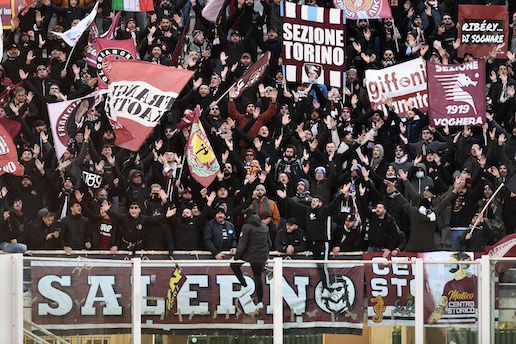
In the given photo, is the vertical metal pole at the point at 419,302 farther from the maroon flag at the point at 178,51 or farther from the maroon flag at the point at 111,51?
the maroon flag at the point at 111,51

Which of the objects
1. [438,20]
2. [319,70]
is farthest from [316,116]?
[438,20]

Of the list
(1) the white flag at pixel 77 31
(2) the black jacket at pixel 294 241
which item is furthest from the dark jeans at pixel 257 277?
(1) the white flag at pixel 77 31

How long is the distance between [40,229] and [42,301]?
11.2 ft

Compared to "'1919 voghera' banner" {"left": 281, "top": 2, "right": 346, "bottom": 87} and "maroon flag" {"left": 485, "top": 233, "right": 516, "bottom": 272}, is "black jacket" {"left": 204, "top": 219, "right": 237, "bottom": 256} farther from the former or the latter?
"maroon flag" {"left": 485, "top": 233, "right": 516, "bottom": 272}

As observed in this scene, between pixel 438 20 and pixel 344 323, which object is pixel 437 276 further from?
pixel 438 20

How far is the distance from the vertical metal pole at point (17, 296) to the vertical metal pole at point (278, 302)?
352 cm

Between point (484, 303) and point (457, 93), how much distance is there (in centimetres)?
522

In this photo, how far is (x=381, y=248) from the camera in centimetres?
1706

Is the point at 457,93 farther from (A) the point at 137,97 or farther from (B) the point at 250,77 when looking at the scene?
(A) the point at 137,97

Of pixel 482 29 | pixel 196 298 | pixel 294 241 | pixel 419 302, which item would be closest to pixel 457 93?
pixel 482 29

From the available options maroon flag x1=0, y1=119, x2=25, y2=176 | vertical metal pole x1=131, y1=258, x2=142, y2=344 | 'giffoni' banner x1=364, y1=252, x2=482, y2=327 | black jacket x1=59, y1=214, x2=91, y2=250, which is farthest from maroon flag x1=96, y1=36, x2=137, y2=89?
'giffoni' banner x1=364, y1=252, x2=482, y2=327

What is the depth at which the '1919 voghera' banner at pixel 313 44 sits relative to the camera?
61.4ft

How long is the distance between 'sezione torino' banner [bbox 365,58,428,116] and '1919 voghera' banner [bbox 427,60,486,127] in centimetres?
19

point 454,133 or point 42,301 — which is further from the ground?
point 454,133
